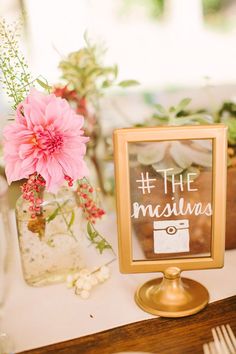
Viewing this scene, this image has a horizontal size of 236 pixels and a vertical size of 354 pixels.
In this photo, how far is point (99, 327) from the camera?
834 millimetres

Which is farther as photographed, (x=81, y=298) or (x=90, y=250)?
(x=90, y=250)

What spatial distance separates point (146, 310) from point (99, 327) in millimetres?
98

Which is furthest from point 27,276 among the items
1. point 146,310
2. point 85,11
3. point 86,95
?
point 85,11

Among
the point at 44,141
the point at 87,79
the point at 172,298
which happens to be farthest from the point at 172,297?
the point at 87,79

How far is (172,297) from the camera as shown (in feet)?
2.86

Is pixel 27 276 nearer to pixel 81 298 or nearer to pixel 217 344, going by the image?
pixel 81 298

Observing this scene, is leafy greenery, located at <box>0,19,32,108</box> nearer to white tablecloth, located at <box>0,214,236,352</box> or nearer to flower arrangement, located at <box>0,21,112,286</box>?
flower arrangement, located at <box>0,21,112,286</box>

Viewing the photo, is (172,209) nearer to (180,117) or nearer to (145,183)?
(145,183)

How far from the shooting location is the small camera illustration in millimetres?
856

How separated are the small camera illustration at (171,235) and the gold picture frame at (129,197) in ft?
0.08

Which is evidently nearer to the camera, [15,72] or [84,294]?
[15,72]

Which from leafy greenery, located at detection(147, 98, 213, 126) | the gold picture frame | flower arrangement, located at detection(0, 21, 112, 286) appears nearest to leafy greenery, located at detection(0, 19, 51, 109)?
flower arrangement, located at detection(0, 21, 112, 286)

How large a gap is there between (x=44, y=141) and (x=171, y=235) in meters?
0.31

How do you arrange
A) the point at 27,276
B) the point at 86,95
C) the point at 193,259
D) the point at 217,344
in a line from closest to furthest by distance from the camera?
the point at 217,344, the point at 193,259, the point at 27,276, the point at 86,95
